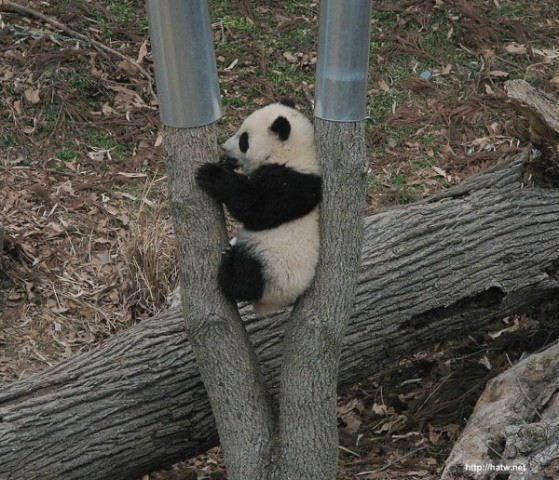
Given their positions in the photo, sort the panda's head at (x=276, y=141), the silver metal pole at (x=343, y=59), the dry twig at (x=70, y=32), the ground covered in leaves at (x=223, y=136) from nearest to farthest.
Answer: the silver metal pole at (x=343, y=59) < the panda's head at (x=276, y=141) < the ground covered in leaves at (x=223, y=136) < the dry twig at (x=70, y=32)

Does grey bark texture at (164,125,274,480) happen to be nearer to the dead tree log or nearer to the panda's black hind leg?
the panda's black hind leg

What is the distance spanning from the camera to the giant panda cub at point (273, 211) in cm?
391

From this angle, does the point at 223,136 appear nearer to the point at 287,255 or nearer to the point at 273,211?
the point at 273,211

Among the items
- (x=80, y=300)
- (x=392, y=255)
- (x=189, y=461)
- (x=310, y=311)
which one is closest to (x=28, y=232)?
(x=80, y=300)

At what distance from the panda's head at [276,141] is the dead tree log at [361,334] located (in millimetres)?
957

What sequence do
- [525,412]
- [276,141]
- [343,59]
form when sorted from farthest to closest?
[525,412] → [276,141] → [343,59]

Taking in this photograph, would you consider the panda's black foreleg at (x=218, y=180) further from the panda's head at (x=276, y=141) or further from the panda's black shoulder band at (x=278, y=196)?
the panda's head at (x=276, y=141)

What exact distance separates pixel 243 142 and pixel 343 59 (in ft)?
3.87

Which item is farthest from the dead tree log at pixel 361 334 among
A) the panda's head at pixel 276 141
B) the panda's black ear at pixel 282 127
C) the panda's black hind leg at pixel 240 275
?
the panda's black ear at pixel 282 127

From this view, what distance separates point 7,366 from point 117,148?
2488 mm

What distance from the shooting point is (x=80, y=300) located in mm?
6371

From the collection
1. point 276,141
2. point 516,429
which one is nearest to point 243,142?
point 276,141

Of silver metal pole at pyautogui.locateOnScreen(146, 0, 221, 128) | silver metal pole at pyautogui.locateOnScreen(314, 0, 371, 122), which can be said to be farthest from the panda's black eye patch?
silver metal pole at pyautogui.locateOnScreen(314, 0, 371, 122)

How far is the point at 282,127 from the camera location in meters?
4.23
